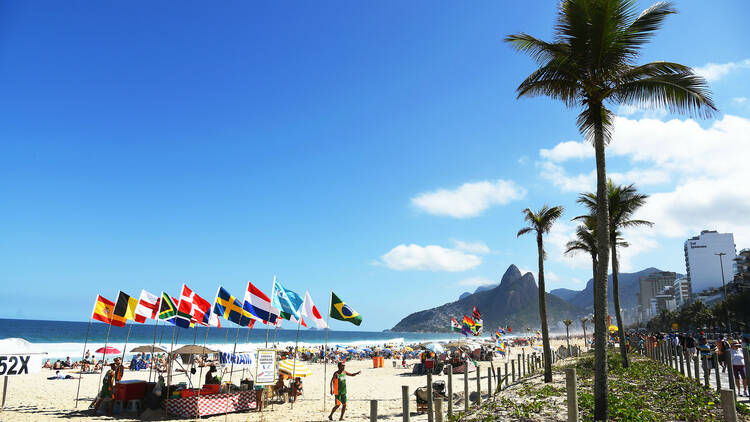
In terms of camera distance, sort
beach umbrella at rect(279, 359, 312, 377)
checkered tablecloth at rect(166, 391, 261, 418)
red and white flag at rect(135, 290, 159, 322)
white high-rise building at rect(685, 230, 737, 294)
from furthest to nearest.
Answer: white high-rise building at rect(685, 230, 737, 294) → beach umbrella at rect(279, 359, 312, 377) → red and white flag at rect(135, 290, 159, 322) → checkered tablecloth at rect(166, 391, 261, 418)

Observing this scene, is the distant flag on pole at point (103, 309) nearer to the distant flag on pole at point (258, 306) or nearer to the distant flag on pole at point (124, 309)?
the distant flag on pole at point (124, 309)

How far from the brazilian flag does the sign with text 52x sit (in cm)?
880

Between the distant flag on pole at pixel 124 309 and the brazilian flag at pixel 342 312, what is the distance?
22.1 feet

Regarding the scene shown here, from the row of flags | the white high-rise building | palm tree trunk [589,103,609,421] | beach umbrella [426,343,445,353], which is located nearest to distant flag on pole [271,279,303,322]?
the row of flags

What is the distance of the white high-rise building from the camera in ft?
578

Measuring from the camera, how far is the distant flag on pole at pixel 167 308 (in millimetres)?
15125

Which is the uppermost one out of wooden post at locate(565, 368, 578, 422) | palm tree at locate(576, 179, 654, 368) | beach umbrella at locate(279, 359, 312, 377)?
palm tree at locate(576, 179, 654, 368)

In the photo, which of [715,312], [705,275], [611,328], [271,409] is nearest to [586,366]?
[271,409]

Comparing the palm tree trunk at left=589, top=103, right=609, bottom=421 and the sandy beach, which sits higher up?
the palm tree trunk at left=589, top=103, right=609, bottom=421

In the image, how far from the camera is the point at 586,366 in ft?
63.2

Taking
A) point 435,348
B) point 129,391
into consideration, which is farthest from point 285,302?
point 435,348

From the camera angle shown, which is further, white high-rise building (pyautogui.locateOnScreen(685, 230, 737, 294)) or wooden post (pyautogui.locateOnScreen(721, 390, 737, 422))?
white high-rise building (pyautogui.locateOnScreen(685, 230, 737, 294))

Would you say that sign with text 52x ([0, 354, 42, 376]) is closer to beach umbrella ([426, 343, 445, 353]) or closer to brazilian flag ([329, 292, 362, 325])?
brazilian flag ([329, 292, 362, 325])

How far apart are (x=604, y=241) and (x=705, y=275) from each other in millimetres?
214887
